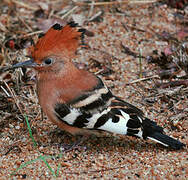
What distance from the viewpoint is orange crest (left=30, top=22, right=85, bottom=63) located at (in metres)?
3.15

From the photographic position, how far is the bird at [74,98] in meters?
3.16

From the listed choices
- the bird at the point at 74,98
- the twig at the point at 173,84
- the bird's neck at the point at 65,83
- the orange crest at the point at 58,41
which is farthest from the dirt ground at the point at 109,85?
the orange crest at the point at 58,41

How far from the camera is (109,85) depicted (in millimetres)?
4164

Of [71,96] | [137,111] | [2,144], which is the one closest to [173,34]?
[137,111]

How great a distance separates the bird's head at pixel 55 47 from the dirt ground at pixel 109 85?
2.03 feet

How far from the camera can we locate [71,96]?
126 inches

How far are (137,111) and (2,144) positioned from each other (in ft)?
4.09

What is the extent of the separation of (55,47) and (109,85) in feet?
3.73

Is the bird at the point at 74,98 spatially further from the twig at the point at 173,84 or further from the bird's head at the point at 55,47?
the twig at the point at 173,84

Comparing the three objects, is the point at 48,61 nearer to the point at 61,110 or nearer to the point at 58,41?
the point at 58,41

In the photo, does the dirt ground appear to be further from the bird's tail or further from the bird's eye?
the bird's eye

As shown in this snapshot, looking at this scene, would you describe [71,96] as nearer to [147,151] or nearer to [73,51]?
[73,51]

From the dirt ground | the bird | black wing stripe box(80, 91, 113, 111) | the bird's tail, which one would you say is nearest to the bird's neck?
the bird

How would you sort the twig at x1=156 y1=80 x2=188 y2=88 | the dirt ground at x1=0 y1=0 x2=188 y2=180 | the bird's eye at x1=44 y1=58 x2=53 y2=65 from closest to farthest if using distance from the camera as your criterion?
1. the dirt ground at x1=0 y1=0 x2=188 y2=180
2. the bird's eye at x1=44 y1=58 x2=53 y2=65
3. the twig at x1=156 y1=80 x2=188 y2=88
